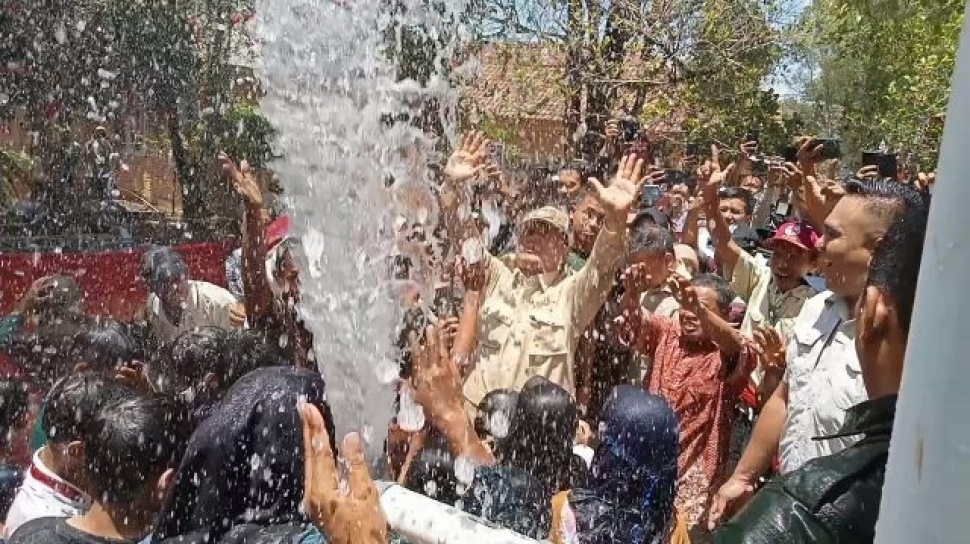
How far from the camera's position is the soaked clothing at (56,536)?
6.62 ft

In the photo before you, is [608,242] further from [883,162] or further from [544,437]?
[883,162]

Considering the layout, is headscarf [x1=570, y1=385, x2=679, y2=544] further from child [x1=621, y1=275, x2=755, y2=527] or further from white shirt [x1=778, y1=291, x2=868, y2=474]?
child [x1=621, y1=275, x2=755, y2=527]

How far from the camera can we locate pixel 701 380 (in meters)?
3.80

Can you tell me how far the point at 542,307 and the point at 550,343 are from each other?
0.14 m

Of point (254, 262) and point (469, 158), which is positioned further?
point (469, 158)

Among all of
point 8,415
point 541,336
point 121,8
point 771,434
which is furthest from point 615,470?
point 121,8

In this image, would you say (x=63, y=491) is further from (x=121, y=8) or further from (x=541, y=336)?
(x=121, y=8)

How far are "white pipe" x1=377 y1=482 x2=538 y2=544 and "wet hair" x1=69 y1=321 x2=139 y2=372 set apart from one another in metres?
1.89

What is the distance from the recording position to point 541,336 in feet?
12.0

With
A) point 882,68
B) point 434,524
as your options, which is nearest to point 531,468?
point 434,524

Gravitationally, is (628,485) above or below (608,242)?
below

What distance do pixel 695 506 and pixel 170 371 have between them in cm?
190

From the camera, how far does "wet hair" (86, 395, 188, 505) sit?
2.11m

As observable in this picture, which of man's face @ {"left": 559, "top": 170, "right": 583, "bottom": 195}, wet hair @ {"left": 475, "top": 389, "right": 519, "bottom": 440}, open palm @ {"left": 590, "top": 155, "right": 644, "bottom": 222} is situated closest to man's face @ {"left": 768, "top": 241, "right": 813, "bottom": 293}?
open palm @ {"left": 590, "top": 155, "right": 644, "bottom": 222}
